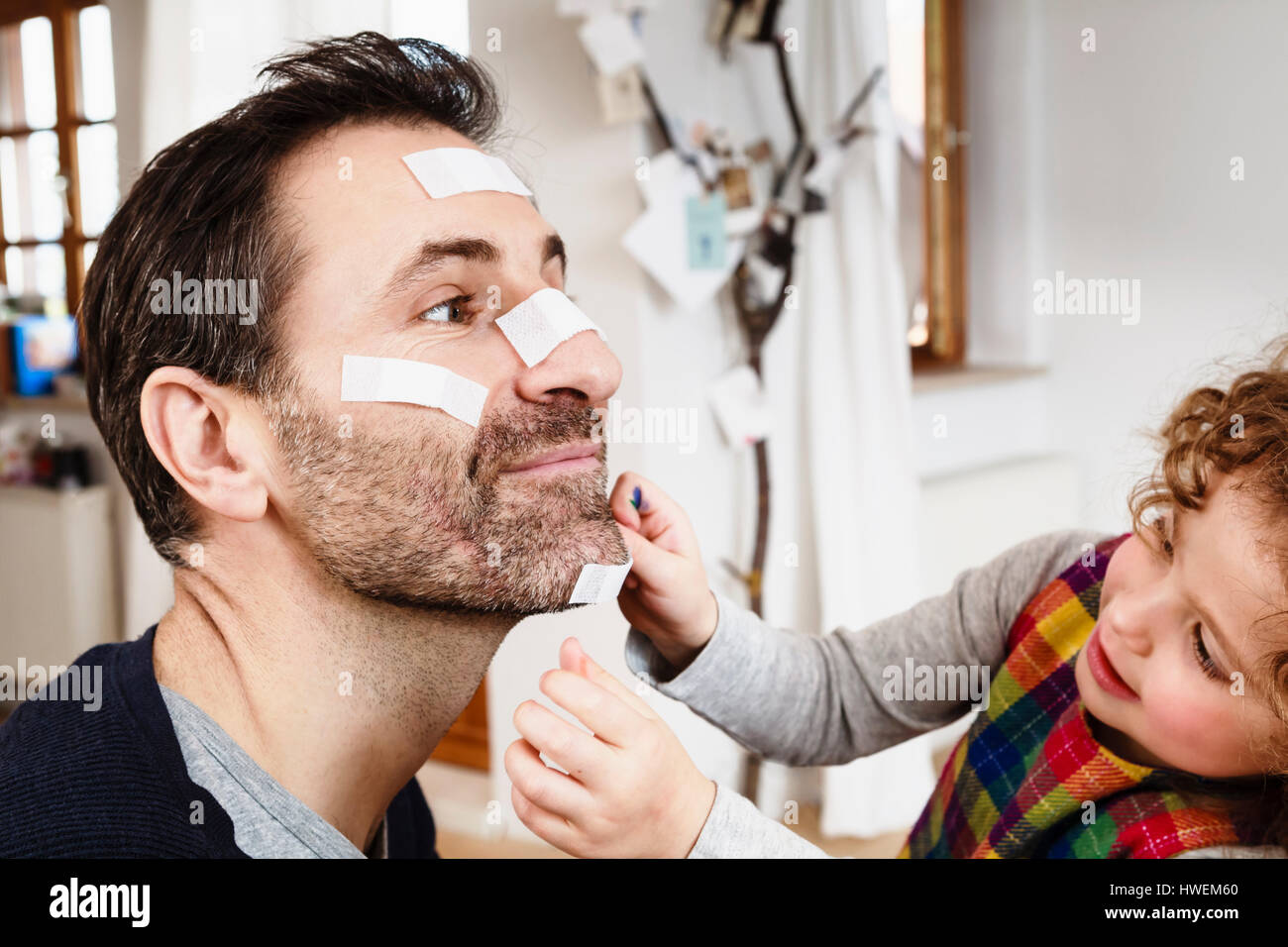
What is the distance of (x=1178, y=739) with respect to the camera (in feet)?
2.13

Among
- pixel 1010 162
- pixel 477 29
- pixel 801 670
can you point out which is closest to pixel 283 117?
pixel 477 29

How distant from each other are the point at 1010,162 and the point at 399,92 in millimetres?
1291

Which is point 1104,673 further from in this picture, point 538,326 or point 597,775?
point 538,326

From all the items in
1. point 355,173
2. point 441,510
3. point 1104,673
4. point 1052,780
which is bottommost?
point 1052,780

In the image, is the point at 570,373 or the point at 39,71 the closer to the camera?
the point at 570,373

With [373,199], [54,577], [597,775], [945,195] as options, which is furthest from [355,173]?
[945,195]

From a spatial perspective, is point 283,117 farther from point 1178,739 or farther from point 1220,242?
point 1220,242

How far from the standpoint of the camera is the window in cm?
93

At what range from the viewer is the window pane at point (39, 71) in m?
0.94

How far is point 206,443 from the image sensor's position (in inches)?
28.9

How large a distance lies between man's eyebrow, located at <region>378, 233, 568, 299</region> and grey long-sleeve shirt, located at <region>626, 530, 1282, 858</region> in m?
0.33

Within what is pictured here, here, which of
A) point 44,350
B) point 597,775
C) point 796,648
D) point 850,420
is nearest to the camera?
point 597,775

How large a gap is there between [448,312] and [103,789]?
0.37 meters
